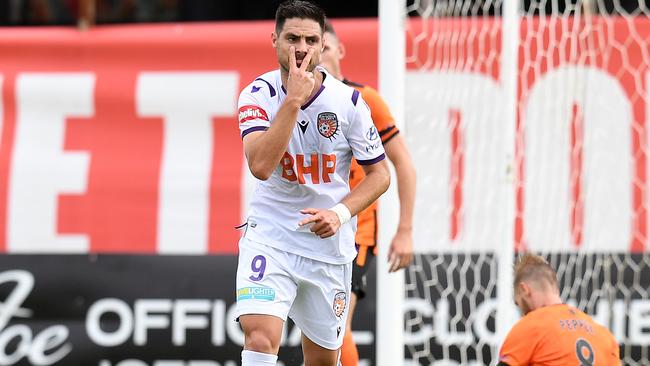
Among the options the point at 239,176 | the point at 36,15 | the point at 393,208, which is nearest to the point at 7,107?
the point at 239,176

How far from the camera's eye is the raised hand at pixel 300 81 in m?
4.09

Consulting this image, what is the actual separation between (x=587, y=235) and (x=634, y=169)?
0.51m

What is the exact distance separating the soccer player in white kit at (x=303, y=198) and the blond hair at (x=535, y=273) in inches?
39.9

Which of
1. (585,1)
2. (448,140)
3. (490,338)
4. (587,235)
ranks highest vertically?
(585,1)

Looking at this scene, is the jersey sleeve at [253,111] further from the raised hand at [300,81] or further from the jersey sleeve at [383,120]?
the jersey sleeve at [383,120]

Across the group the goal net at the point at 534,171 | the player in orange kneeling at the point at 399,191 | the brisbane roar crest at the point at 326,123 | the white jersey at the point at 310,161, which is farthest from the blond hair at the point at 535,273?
the goal net at the point at 534,171

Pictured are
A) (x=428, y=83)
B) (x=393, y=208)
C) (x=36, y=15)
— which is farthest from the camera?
(x=36, y=15)

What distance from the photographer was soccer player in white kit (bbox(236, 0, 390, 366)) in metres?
4.27

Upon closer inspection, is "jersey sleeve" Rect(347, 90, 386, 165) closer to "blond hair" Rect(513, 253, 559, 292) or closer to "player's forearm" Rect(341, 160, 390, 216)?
"player's forearm" Rect(341, 160, 390, 216)

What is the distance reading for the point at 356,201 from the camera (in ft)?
14.4

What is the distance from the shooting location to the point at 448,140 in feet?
24.1

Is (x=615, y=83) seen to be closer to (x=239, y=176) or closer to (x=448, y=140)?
(x=448, y=140)

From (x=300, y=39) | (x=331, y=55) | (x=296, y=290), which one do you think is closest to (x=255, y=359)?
(x=296, y=290)

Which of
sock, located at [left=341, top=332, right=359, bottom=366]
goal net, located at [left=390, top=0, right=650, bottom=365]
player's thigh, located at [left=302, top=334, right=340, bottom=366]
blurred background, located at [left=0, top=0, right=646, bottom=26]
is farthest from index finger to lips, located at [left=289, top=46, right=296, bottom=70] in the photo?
blurred background, located at [left=0, top=0, right=646, bottom=26]
